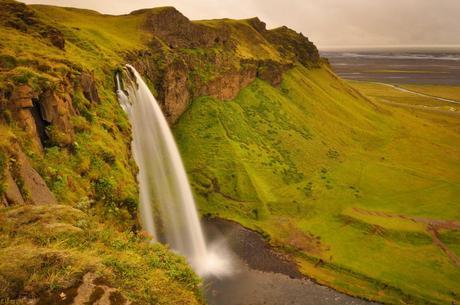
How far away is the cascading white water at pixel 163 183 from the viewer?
40.8 metres

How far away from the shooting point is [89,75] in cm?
3027

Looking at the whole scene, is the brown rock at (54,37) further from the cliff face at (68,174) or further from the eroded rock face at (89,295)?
the eroded rock face at (89,295)

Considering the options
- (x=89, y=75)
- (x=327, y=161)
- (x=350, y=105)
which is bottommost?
(x=327, y=161)

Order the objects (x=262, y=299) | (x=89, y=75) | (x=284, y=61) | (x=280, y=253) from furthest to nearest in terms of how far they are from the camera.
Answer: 1. (x=284, y=61)
2. (x=280, y=253)
3. (x=262, y=299)
4. (x=89, y=75)

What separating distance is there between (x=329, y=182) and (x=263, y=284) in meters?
30.7

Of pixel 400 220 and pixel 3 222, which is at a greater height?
pixel 3 222

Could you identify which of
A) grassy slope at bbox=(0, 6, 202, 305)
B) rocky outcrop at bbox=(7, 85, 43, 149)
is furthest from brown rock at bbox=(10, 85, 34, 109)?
grassy slope at bbox=(0, 6, 202, 305)

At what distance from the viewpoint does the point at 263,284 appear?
39.7 m

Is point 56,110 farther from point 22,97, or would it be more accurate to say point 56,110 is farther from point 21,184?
point 21,184

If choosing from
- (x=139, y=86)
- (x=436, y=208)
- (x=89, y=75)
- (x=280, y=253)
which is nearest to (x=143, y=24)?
(x=139, y=86)

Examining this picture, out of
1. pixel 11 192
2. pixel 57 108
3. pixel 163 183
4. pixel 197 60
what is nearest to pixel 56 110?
pixel 57 108

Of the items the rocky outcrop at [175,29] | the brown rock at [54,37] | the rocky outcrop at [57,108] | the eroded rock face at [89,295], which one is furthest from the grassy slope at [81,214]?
the rocky outcrop at [175,29]

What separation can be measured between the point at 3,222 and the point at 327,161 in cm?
6631

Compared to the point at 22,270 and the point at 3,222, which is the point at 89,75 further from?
the point at 22,270
